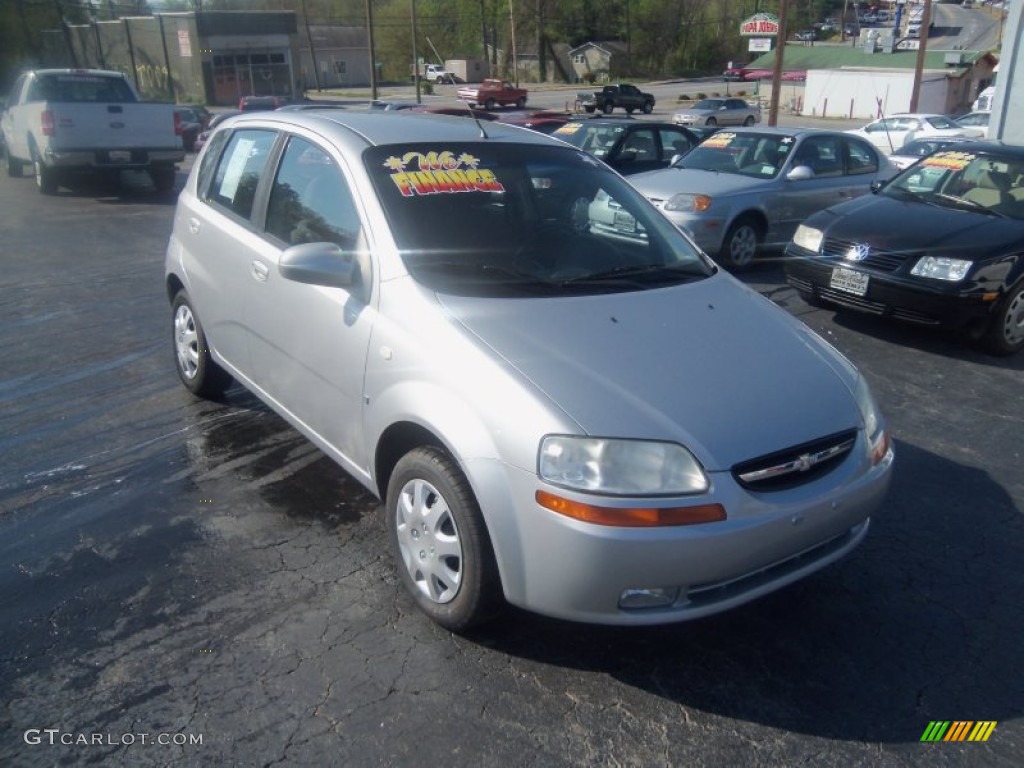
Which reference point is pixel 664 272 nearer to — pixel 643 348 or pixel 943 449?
pixel 643 348

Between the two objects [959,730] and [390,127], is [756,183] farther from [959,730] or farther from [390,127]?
[959,730]

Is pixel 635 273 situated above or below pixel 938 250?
above

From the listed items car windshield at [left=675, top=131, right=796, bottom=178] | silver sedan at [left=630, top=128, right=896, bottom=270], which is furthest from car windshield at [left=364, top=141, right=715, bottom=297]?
car windshield at [left=675, top=131, right=796, bottom=178]

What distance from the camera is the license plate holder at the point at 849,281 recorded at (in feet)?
22.1

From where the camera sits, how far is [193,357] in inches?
209

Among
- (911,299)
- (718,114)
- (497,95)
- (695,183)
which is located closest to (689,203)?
(695,183)

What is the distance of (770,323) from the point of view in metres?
3.66

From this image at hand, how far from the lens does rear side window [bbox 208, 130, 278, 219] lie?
14.7 feet

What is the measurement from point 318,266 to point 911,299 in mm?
4769

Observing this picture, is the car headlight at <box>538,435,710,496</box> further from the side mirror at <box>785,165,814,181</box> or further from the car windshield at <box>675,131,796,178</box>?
the car windshield at <box>675,131,796,178</box>

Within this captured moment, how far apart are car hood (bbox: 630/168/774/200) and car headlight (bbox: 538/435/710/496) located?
21.7 ft

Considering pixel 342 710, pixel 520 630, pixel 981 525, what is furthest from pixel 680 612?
pixel 981 525

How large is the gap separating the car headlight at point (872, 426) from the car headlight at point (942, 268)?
3511mm

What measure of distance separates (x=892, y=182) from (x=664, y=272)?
522 centimetres
